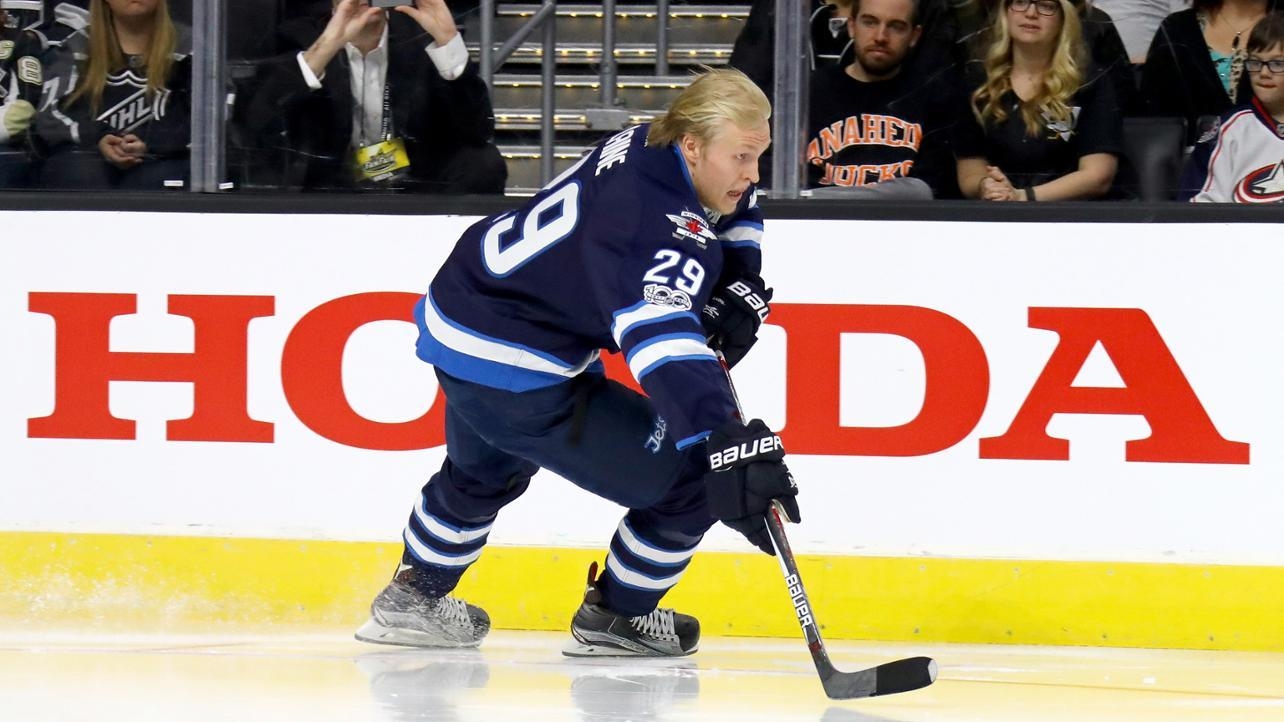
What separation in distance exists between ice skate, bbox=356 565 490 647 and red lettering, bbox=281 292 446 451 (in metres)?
0.51

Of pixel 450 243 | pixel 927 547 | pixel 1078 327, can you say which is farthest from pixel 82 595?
pixel 1078 327

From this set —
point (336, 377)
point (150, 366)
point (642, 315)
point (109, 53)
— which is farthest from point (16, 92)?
point (642, 315)

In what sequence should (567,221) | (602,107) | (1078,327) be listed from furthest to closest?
(602,107) < (1078,327) < (567,221)

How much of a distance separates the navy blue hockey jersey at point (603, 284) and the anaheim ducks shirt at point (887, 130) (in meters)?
0.57

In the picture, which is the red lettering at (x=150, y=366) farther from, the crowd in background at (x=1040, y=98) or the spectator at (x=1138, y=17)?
the spectator at (x=1138, y=17)

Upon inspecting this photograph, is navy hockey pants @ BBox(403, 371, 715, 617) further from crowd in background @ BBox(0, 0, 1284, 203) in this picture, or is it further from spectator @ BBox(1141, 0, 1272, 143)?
spectator @ BBox(1141, 0, 1272, 143)

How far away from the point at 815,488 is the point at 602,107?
3.30 ft

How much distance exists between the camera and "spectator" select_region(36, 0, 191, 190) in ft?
12.5

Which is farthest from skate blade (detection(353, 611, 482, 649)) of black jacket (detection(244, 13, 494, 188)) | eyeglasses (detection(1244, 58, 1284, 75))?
eyeglasses (detection(1244, 58, 1284, 75))

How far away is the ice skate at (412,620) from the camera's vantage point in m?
3.26

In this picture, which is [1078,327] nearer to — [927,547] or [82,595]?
[927,547]

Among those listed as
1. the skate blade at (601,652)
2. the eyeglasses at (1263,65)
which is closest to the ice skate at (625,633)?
the skate blade at (601,652)

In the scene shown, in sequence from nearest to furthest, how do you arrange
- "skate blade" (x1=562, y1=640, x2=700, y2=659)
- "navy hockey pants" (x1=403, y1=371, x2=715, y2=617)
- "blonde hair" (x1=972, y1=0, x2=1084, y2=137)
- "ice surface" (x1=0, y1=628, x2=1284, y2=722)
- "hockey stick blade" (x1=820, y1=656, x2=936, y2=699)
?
"hockey stick blade" (x1=820, y1=656, x2=936, y2=699), "ice surface" (x1=0, y1=628, x2=1284, y2=722), "navy hockey pants" (x1=403, y1=371, x2=715, y2=617), "skate blade" (x1=562, y1=640, x2=700, y2=659), "blonde hair" (x1=972, y1=0, x2=1084, y2=137)

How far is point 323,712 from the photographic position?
105 inches
